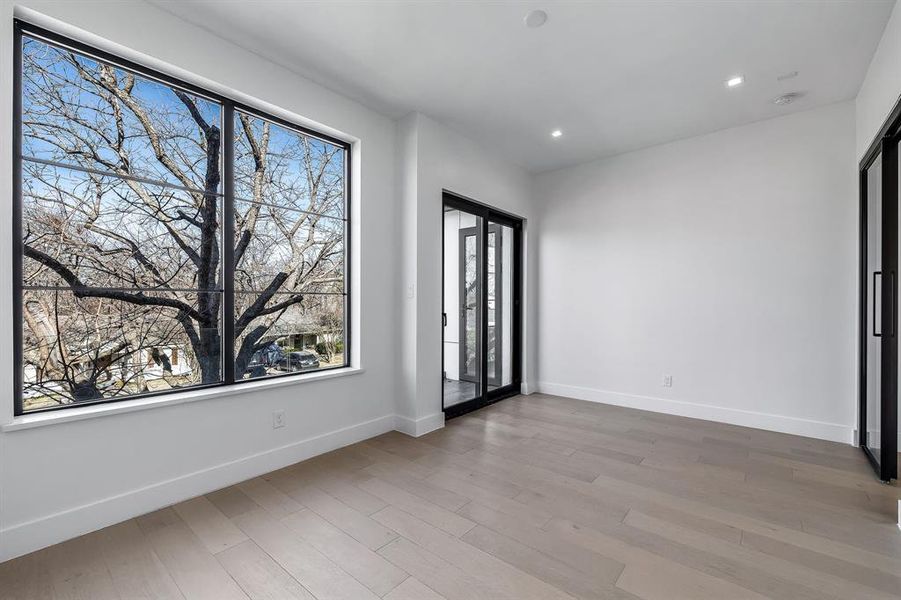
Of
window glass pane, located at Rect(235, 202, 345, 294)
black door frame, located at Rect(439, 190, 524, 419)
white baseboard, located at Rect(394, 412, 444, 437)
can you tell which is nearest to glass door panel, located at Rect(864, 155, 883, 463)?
black door frame, located at Rect(439, 190, 524, 419)

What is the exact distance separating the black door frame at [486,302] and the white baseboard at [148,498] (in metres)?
1.41

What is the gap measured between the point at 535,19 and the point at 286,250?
7.79 feet

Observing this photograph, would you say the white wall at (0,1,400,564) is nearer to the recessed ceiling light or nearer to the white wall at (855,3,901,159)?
the recessed ceiling light

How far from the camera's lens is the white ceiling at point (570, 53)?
2.42 meters

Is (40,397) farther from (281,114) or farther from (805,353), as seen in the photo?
(805,353)

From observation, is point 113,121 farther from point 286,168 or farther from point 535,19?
point 535,19

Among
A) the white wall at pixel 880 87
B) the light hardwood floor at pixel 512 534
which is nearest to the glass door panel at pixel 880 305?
the white wall at pixel 880 87

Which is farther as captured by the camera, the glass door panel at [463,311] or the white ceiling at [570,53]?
the glass door panel at [463,311]

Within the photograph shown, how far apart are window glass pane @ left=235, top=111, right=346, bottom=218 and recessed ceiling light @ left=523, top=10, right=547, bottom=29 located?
1.87 m

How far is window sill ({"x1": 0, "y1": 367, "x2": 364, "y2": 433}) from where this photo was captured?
6.53 ft

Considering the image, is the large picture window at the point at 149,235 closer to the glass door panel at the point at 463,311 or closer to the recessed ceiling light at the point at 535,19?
the glass door panel at the point at 463,311

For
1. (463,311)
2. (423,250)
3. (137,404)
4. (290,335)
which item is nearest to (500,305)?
(463,311)

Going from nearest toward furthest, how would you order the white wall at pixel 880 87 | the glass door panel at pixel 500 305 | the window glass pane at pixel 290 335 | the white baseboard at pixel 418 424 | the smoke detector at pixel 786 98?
the white wall at pixel 880 87 < the window glass pane at pixel 290 335 < the smoke detector at pixel 786 98 < the white baseboard at pixel 418 424 < the glass door panel at pixel 500 305

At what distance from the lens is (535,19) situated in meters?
→ 2.47
